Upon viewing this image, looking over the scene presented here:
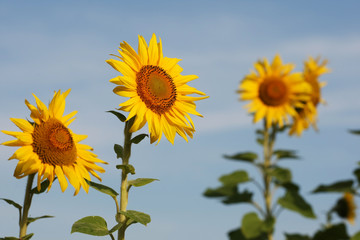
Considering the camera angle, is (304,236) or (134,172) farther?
(304,236)

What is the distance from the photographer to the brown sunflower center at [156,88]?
11.1ft

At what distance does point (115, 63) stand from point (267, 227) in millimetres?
3687

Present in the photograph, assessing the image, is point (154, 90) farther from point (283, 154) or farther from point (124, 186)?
point (283, 154)

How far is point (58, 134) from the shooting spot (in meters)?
3.28

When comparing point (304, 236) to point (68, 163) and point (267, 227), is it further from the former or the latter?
point (68, 163)

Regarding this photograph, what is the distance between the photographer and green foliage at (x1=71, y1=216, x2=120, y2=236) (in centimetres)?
294

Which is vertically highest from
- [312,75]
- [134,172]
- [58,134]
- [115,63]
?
[312,75]

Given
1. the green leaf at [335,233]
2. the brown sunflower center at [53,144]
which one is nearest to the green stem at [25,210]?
the brown sunflower center at [53,144]

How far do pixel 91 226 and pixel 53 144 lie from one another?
62 cm

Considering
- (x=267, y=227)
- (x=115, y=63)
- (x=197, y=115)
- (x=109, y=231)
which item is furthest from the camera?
(x=267, y=227)

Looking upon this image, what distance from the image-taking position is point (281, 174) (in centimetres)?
618

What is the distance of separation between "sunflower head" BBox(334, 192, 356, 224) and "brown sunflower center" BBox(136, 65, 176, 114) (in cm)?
656

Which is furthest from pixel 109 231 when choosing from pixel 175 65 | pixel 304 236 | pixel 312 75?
pixel 312 75

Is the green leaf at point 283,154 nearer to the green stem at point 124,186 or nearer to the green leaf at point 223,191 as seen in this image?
the green leaf at point 223,191
